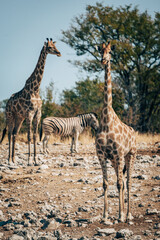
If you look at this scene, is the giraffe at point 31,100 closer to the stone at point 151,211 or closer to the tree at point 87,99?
the stone at point 151,211

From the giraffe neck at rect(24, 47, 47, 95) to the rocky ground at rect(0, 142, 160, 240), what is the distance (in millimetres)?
2494

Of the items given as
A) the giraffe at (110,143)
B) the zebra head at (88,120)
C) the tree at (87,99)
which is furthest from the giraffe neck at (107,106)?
the tree at (87,99)

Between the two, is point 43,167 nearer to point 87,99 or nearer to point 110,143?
point 110,143

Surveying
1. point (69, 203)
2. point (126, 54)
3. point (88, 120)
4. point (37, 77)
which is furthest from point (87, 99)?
point (69, 203)

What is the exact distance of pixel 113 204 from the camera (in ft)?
18.7

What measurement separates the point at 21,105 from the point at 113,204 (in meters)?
5.24

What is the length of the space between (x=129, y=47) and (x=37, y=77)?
44.5ft

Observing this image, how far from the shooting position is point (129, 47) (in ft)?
71.1

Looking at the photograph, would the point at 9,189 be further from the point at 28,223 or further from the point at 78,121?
the point at 78,121

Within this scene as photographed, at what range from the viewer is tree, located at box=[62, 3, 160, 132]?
883 inches

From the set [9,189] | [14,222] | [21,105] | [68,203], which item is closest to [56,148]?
[21,105]

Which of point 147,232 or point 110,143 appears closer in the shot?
point 147,232

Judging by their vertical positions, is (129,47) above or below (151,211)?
above

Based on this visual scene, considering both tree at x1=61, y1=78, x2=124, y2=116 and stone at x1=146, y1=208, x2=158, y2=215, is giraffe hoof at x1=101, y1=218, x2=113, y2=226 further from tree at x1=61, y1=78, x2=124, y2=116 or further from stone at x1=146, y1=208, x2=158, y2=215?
tree at x1=61, y1=78, x2=124, y2=116
